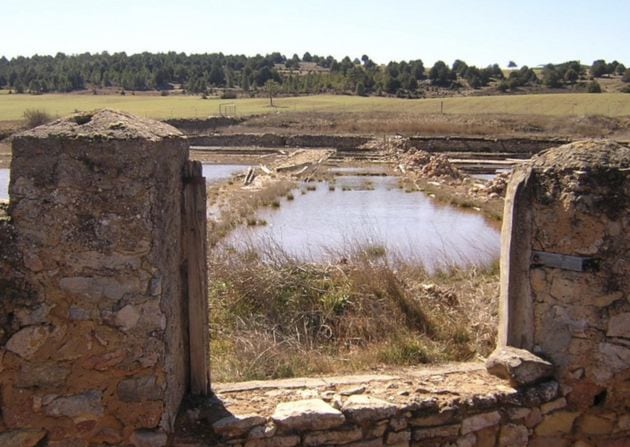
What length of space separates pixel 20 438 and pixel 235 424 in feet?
3.86

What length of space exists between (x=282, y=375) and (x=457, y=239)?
11.5m

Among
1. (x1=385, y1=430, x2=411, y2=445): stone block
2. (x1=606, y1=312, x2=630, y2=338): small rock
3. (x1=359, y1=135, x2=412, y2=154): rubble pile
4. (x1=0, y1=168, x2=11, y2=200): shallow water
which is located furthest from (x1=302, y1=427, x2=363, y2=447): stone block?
(x1=359, y1=135, x2=412, y2=154): rubble pile

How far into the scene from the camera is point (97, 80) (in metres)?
106

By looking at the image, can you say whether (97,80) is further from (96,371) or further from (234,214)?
(96,371)

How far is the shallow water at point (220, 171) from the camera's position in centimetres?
2856

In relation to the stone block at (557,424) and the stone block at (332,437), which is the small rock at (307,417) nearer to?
the stone block at (332,437)

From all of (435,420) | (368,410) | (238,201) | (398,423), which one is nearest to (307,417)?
(368,410)

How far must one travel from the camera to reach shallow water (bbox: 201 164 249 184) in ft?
93.7

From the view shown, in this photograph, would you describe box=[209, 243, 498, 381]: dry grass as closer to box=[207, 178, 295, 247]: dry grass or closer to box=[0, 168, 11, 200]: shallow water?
box=[207, 178, 295, 247]: dry grass

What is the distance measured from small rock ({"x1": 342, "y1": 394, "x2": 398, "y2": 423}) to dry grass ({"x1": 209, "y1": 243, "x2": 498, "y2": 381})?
1.07m

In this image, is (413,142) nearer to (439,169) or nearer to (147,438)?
(439,169)

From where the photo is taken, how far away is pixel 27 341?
3654 millimetres

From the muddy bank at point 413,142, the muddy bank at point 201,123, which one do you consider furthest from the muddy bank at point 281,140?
the muddy bank at point 201,123

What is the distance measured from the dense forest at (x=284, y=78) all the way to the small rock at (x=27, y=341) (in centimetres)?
8171
